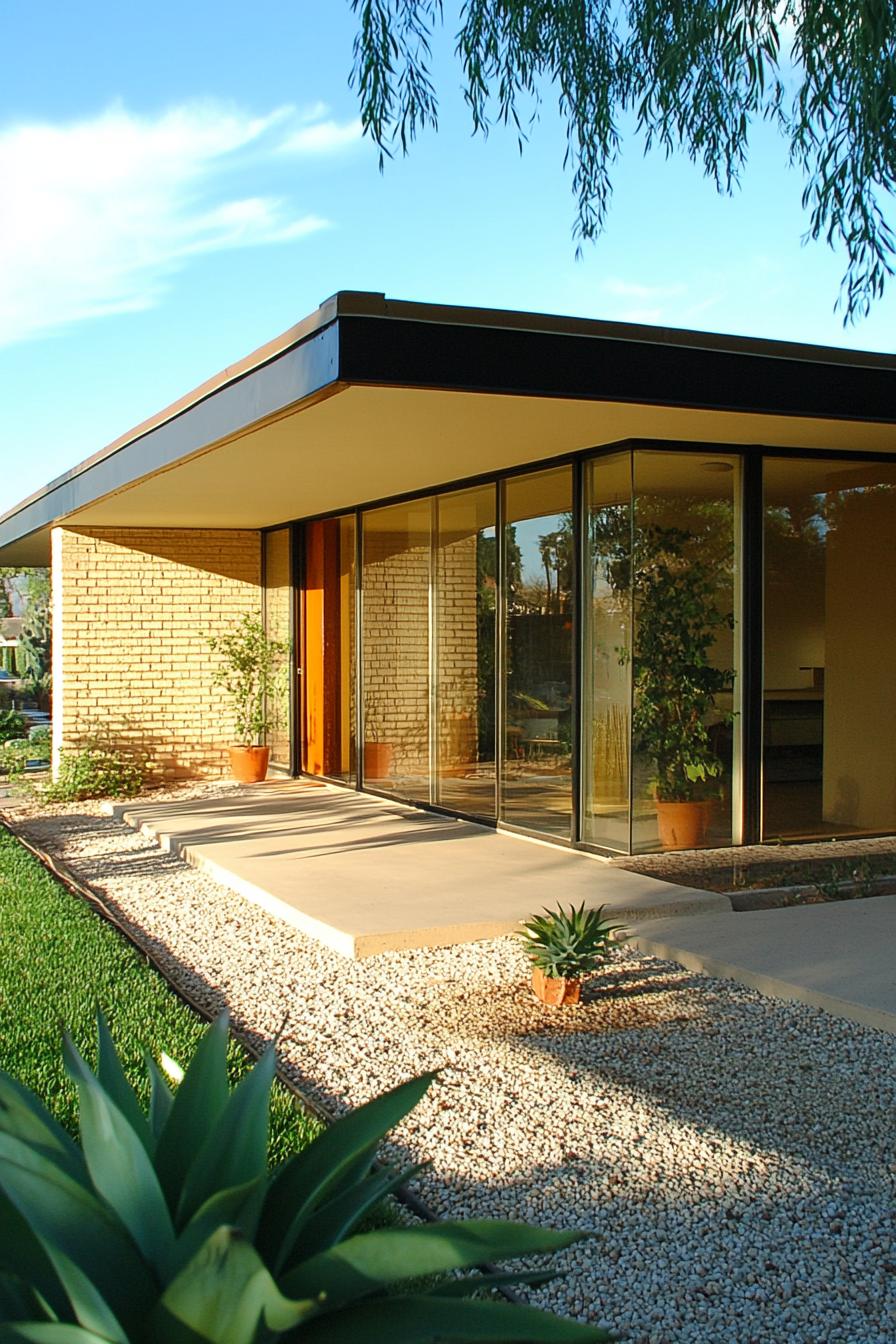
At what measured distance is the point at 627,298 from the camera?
55.6ft

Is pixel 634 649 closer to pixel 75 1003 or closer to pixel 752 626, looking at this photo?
pixel 752 626

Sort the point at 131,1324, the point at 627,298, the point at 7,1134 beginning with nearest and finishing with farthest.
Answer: the point at 131,1324 → the point at 7,1134 → the point at 627,298

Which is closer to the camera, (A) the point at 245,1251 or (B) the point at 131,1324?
(A) the point at 245,1251

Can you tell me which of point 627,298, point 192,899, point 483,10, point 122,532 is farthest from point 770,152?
point 627,298

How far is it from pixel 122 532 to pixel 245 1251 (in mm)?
11573

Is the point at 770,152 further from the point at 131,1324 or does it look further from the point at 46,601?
the point at 46,601

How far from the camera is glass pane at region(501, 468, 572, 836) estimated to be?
8297mm

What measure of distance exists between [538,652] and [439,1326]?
6992mm

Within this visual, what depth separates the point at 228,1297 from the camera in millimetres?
1573

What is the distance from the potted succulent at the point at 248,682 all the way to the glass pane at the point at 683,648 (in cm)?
570

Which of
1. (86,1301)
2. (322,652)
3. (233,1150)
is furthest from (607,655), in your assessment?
(86,1301)

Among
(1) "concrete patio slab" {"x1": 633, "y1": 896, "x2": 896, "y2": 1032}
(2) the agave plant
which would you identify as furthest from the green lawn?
(1) "concrete patio slab" {"x1": 633, "y1": 896, "x2": 896, "y2": 1032}

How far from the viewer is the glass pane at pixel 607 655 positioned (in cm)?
774

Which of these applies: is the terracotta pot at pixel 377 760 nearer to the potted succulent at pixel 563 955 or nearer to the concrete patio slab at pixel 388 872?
the concrete patio slab at pixel 388 872
